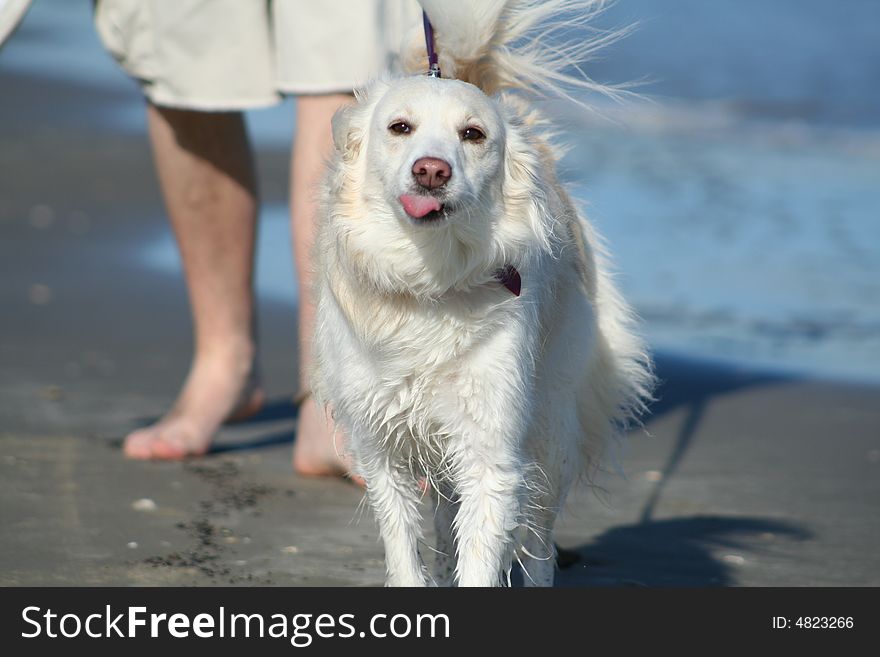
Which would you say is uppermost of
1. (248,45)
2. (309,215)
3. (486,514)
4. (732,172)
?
(248,45)

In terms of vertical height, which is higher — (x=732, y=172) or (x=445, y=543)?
(x=445, y=543)

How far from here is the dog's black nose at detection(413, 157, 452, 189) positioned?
3.04 meters

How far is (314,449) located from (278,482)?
0.56ft

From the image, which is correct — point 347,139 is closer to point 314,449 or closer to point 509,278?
point 509,278

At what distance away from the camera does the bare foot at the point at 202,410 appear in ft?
16.1

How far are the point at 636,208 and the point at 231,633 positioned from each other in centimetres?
618

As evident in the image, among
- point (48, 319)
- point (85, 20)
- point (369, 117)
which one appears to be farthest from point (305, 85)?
point (85, 20)

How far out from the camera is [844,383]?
19.9ft

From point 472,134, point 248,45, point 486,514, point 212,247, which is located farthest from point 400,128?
point 212,247

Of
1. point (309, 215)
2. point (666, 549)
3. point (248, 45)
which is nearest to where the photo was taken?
point (666, 549)

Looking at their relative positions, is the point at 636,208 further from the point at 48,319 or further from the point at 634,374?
the point at 634,374

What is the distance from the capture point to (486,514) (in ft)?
10.7

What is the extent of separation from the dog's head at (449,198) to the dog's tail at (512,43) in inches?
14.1

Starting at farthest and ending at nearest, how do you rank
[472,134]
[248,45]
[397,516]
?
[248,45]
[397,516]
[472,134]
